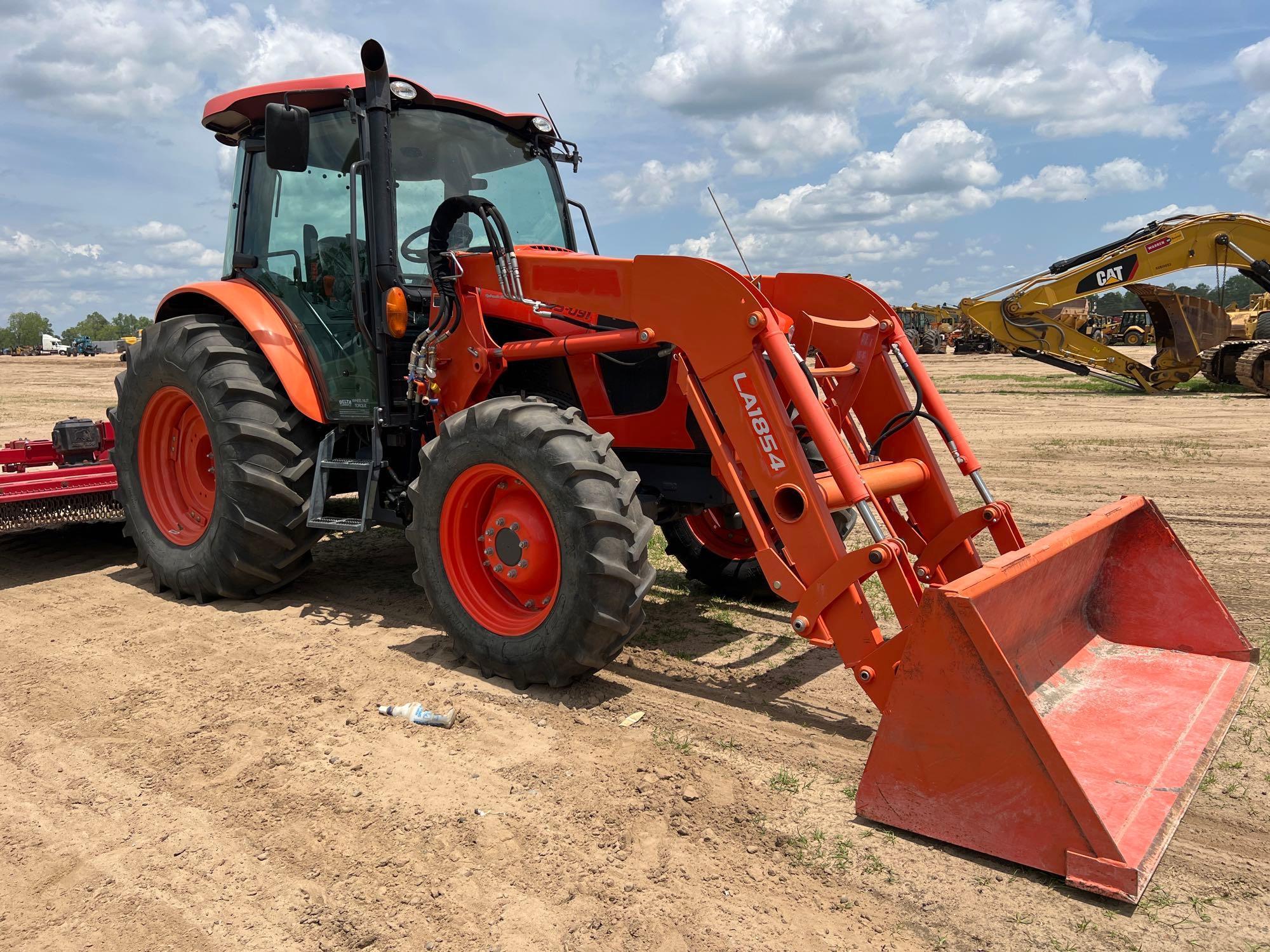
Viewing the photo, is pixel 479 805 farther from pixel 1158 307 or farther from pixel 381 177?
pixel 1158 307

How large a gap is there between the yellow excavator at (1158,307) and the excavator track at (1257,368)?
0.05ft

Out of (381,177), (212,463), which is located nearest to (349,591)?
(212,463)

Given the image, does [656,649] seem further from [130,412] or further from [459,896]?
[130,412]

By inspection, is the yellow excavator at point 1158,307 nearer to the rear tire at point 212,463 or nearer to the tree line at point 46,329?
the rear tire at point 212,463

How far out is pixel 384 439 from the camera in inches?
217

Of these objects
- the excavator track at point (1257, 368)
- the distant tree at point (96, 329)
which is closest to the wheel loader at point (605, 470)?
the excavator track at point (1257, 368)

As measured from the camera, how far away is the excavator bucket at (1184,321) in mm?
18547

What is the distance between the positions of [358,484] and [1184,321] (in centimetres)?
1838

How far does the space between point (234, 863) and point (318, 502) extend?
266 centimetres

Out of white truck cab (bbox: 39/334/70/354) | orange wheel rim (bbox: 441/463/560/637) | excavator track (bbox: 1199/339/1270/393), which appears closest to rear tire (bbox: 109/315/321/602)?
orange wheel rim (bbox: 441/463/560/637)

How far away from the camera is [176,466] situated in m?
6.18

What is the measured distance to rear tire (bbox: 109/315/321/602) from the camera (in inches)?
211

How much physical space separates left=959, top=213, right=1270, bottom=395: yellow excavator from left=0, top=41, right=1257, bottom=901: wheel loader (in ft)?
47.5

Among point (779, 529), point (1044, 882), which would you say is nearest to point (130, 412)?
point (779, 529)
